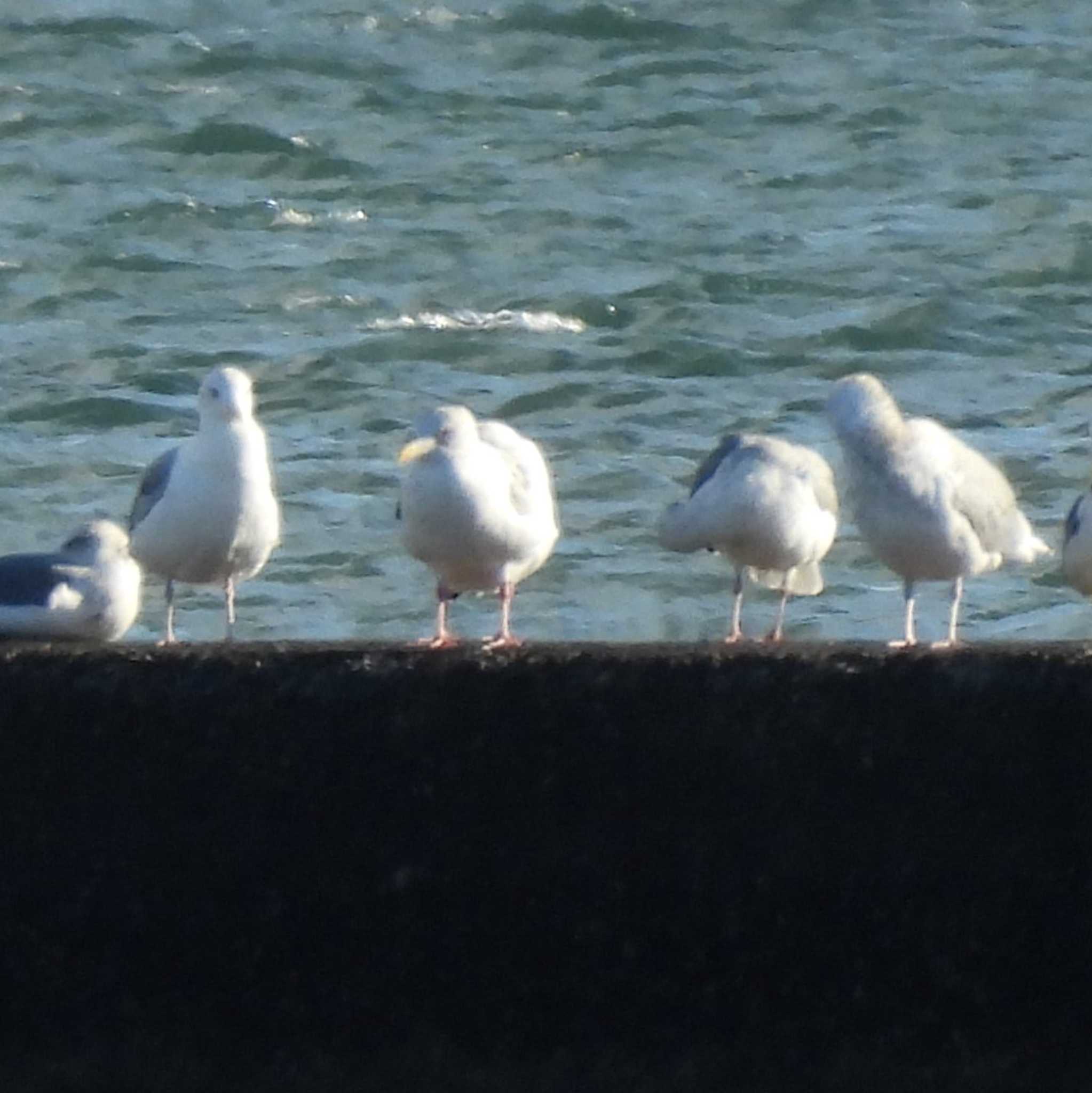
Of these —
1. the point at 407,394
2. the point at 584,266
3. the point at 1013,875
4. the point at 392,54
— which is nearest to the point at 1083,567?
the point at 1013,875

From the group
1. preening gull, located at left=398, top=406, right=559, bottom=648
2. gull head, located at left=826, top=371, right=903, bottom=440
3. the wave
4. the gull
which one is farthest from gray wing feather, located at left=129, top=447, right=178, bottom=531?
the wave

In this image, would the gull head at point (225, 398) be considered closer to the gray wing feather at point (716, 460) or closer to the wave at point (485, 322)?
the gray wing feather at point (716, 460)

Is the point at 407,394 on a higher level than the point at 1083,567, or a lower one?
lower

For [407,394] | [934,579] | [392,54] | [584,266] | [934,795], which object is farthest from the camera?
[392,54]

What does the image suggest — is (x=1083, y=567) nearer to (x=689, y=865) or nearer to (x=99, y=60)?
(x=689, y=865)

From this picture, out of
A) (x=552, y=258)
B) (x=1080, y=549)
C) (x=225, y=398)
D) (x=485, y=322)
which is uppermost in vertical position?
(x=225, y=398)

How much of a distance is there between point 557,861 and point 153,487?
1.86m

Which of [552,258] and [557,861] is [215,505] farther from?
[552,258]

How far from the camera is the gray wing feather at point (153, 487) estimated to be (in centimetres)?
661

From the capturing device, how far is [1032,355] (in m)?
15.2

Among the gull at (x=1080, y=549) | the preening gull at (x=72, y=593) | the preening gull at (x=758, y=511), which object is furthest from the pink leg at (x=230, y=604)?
the gull at (x=1080, y=549)

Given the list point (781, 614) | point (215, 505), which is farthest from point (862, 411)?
→ point (215, 505)

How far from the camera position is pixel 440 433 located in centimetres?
639

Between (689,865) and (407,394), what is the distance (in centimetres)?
947
